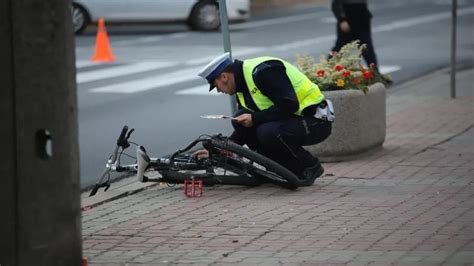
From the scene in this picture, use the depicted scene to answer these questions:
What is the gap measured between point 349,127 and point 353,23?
6.24 meters

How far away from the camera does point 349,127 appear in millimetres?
10992

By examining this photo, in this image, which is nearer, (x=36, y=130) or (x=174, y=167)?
(x=36, y=130)

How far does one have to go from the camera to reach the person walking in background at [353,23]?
16.9 meters

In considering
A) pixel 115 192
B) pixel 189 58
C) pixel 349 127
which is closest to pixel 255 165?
pixel 115 192

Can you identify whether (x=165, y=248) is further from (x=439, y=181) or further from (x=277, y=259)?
(x=439, y=181)

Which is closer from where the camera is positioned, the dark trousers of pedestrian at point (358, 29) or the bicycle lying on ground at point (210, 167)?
the bicycle lying on ground at point (210, 167)

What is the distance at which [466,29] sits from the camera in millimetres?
26406

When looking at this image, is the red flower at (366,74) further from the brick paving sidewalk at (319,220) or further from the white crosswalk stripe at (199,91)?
the white crosswalk stripe at (199,91)

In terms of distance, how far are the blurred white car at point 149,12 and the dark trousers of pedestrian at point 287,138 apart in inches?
644

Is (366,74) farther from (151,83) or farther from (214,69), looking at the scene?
(151,83)

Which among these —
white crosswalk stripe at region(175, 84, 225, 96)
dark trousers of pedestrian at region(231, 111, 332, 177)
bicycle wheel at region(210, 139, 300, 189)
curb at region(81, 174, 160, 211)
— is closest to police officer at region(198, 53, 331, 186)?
dark trousers of pedestrian at region(231, 111, 332, 177)

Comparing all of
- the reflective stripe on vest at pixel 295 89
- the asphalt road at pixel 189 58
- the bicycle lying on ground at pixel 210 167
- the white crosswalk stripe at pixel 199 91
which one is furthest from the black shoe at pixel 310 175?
the white crosswalk stripe at pixel 199 91

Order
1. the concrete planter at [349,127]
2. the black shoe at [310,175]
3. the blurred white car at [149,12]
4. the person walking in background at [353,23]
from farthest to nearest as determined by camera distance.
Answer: the blurred white car at [149,12]
the person walking in background at [353,23]
the concrete planter at [349,127]
the black shoe at [310,175]

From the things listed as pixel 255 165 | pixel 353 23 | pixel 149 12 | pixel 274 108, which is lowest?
pixel 255 165
